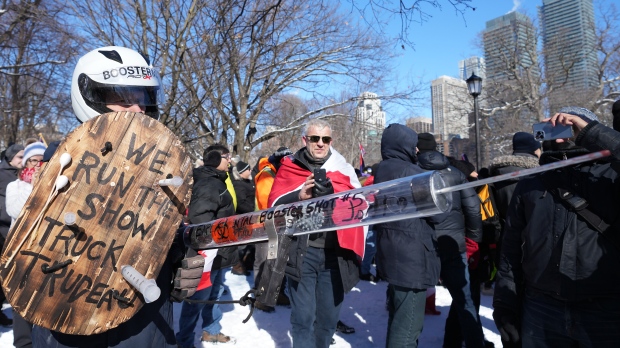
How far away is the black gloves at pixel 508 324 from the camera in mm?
2551

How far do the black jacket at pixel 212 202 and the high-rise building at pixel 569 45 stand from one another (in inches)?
934

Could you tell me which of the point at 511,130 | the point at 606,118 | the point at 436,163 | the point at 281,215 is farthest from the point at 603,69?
the point at 281,215

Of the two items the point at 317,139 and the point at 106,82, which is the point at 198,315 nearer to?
the point at 317,139

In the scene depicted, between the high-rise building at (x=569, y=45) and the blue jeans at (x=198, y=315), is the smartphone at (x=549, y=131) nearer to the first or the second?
the blue jeans at (x=198, y=315)

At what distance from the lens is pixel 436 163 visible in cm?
381

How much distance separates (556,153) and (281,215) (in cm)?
158

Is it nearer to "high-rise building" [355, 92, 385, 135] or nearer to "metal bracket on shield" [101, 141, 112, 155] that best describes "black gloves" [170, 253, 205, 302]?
"metal bracket on shield" [101, 141, 112, 155]

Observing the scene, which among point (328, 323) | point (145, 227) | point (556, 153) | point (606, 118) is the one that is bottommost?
point (328, 323)

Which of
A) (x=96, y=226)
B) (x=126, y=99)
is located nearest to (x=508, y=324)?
(x=96, y=226)

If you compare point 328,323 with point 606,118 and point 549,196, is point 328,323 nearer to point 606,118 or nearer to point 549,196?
point 549,196

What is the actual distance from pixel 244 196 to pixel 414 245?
14.6 feet

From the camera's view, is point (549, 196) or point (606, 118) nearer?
point (549, 196)

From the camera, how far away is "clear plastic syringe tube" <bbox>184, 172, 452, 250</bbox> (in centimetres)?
131

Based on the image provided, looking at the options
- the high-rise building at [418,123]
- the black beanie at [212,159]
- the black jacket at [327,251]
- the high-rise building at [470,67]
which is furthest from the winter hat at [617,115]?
the high-rise building at [418,123]
